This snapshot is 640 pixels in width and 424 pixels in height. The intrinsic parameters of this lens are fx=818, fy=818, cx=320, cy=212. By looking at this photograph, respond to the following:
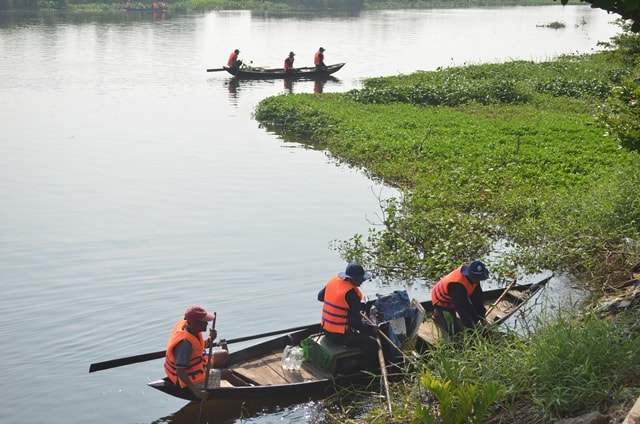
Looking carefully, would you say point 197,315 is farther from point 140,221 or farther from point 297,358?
point 140,221

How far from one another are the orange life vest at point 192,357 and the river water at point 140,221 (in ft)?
3.33

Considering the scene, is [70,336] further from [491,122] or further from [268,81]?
[268,81]

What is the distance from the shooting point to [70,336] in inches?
521

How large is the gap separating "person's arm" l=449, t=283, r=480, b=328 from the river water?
8.68ft

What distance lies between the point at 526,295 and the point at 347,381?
12.9 feet

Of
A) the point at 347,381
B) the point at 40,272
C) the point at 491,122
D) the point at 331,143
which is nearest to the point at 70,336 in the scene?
the point at 40,272

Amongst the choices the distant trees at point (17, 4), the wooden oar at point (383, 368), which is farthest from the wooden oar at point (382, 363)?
the distant trees at point (17, 4)

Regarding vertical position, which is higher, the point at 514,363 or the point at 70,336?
the point at 514,363

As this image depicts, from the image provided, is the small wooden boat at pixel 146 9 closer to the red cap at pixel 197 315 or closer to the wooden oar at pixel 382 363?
the wooden oar at pixel 382 363

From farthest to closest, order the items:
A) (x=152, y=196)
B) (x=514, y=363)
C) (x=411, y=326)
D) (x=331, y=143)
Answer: (x=331, y=143) < (x=152, y=196) < (x=411, y=326) < (x=514, y=363)

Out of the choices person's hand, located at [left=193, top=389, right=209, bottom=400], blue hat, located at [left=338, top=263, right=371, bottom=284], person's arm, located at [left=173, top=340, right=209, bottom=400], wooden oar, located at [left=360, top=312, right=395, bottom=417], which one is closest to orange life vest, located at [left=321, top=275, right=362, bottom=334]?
blue hat, located at [left=338, top=263, right=371, bottom=284]

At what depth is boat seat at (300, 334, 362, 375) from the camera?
11258 millimetres

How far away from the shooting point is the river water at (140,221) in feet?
41.0

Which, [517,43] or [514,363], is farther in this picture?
[517,43]
